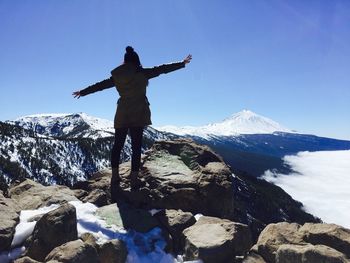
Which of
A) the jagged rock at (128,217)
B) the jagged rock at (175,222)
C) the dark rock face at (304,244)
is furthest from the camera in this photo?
the jagged rock at (128,217)

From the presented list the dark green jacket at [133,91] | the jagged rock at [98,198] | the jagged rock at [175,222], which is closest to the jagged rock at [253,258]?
the jagged rock at [175,222]

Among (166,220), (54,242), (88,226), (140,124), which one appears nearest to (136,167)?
(140,124)

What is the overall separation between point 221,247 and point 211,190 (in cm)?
503

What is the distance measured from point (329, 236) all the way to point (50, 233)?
760cm

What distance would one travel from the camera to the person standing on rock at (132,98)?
49.0ft

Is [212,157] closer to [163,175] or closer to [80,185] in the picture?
[163,175]

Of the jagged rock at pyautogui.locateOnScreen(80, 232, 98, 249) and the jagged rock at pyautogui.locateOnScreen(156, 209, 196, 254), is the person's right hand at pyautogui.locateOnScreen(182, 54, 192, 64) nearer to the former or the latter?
the jagged rock at pyautogui.locateOnScreen(156, 209, 196, 254)

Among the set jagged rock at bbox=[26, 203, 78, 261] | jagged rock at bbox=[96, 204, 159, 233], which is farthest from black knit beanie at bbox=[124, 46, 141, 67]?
jagged rock at bbox=[26, 203, 78, 261]

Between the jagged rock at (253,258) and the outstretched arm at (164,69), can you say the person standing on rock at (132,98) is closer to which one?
the outstretched arm at (164,69)

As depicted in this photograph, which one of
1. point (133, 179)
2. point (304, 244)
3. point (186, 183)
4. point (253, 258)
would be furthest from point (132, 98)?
point (304, 244)

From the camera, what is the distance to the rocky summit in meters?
10.9

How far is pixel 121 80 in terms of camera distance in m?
15.0

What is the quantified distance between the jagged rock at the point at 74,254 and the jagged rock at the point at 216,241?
2857 mm

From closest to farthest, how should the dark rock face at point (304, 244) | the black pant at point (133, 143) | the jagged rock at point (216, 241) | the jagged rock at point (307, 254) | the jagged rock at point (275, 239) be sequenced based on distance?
the jagged rock at point (307, 254) < the dark rock face at point (304, 244) < the jagged rock at point (216, 241) < the jagged rock at point (275, 239) < the black pant at point (133, 143)
